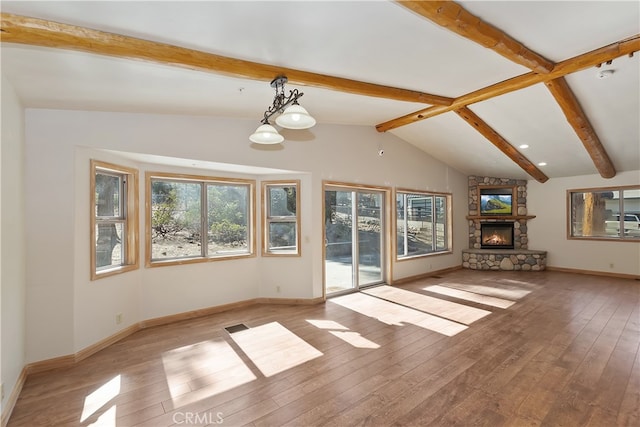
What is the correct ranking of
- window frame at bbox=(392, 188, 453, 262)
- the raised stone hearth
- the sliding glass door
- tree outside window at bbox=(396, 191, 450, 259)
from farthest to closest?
1. the raised stone hearth
2. tree outside window at bbox=(396, 191, 450, 259)
3. window frame at bbox=(392, 188, 453, 262)
4. the sliding glass door

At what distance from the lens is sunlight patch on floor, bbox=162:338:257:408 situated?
99.0 inches

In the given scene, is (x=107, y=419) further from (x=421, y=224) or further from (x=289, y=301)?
(x=421, y=224)

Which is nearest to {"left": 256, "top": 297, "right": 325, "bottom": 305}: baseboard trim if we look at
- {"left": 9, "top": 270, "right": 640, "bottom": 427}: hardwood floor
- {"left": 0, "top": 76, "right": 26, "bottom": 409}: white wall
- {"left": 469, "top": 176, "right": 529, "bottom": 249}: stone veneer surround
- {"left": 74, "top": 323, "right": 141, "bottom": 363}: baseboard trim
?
{"left": 9, "top": 270, "right": 640, "bottom": 427}: hardwood floor

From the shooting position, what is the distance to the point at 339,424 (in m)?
2.10

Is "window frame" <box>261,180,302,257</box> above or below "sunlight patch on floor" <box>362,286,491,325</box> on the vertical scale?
above

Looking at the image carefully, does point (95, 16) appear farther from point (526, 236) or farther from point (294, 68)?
point (526, 236)

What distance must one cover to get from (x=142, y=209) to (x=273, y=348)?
250 centimetres

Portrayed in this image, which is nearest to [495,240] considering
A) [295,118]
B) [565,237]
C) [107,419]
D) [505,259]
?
[505,259]

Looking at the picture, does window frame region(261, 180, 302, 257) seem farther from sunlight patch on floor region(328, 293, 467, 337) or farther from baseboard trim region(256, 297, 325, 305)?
sunlight patch on floor region(328, 293, 467, 337)

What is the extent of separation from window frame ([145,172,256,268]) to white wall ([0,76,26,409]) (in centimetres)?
129

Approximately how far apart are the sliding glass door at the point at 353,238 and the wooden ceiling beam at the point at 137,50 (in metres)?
2.51

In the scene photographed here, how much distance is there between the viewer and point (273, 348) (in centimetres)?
331

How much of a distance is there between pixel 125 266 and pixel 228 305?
1.56 meters

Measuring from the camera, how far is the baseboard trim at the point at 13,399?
7.03 ft
